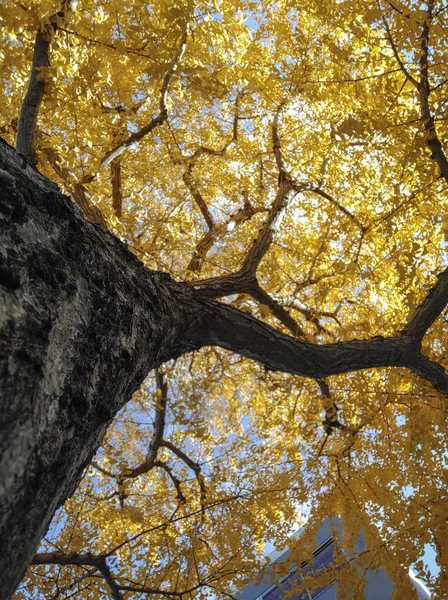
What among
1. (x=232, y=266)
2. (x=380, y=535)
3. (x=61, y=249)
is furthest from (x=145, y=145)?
(x=380, y=535)

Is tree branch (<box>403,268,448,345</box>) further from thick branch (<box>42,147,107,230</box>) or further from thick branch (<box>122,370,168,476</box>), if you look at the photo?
thick branch (<box>122,370,168,476</box>)

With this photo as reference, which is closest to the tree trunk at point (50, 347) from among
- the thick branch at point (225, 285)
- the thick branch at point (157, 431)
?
the thick branch at point (225, 285)

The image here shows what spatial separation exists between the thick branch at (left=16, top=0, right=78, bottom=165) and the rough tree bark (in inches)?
54.0

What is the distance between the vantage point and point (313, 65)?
5000mm

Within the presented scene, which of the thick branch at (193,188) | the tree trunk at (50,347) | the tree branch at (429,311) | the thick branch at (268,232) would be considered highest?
the thick branch at (193,188)

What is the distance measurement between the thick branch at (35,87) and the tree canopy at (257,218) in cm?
1

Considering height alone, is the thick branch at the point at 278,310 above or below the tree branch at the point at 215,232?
below

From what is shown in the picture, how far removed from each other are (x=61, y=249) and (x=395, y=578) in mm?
3963

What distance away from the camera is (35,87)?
9.32ft

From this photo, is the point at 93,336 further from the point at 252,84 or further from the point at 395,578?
the point at 252,84

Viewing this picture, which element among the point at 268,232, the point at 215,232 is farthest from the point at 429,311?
the point at 215,232

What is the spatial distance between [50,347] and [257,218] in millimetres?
6158

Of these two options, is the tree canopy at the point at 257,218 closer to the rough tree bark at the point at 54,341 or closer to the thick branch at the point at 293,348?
the thick branch at the point at 293,348

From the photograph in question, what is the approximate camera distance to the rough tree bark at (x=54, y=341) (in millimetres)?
887
